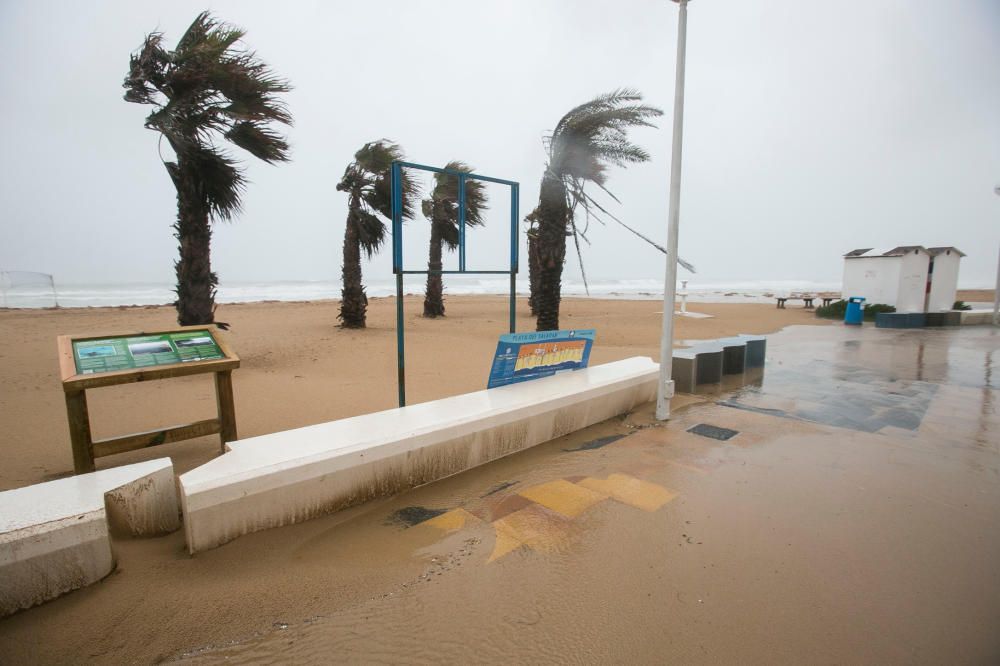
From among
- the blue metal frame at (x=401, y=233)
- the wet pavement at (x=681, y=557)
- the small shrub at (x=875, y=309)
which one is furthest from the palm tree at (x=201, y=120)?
the small shrub at (x=875, y=309)

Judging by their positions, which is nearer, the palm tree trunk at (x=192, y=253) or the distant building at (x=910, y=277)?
the palm tree trunk at (x=192, y=253)

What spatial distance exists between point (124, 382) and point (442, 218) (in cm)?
1486

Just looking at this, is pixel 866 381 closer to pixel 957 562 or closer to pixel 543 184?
pixel 957 562

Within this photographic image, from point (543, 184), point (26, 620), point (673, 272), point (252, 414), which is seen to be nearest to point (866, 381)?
point (673, 272)

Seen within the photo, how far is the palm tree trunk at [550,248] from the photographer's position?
11.7 m

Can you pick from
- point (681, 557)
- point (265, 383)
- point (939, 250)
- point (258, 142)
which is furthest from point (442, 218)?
point (939, 250)

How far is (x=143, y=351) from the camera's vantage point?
11.6 ft

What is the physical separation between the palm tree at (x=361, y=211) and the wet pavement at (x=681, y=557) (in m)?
10.2

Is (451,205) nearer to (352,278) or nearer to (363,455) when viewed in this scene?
(352,278)

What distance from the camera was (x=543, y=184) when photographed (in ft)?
37.9

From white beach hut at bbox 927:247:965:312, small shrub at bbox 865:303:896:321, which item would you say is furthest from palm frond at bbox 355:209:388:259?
white beach hut at bbox 927:247:965:312

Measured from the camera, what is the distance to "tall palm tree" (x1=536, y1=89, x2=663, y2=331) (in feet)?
35.7

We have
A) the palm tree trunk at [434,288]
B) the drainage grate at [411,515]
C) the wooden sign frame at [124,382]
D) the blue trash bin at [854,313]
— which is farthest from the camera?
the palm tree trunk at [434,288]

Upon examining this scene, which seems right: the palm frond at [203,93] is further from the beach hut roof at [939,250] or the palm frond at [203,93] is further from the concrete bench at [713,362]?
the beach hut roof at [939,250]
